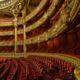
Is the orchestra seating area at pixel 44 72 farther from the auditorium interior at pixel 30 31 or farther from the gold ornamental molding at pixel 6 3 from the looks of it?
the gold ornamental molding at pixel 6 3

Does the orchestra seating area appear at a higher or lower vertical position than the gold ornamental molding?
lower

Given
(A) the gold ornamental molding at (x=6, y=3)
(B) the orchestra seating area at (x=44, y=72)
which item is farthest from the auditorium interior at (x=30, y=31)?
(B) the orchestra seating area at (x=44, y=72)

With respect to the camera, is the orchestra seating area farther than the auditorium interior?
No

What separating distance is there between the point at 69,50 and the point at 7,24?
5.21 m

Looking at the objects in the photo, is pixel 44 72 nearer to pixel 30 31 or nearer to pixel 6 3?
pixel 30 31

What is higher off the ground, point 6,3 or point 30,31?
point 6,3

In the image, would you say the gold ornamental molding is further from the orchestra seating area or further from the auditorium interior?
the orchestra seating area

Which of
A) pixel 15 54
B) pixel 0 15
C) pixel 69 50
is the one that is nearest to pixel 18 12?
pixel 0 15

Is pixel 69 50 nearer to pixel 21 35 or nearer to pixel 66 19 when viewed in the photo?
pixel 66 19

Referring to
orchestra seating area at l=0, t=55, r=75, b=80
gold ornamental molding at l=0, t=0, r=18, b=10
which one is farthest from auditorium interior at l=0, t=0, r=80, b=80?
orchestra seating area at l=0, t=55, r=75, b=80

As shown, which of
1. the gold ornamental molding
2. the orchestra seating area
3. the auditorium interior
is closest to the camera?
the orchestra seating area

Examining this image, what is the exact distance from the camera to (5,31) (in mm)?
12898

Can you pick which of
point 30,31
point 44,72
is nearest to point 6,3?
point 30,31

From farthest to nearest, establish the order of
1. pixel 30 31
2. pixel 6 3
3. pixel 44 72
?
pixel 6 3 < pixel 30 31 < pixel 44 72
